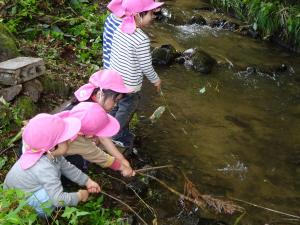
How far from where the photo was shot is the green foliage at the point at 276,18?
10070 mm

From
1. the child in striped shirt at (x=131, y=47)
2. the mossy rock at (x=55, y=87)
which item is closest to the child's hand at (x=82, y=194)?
the child in striped shirt at (x=131, y=47)

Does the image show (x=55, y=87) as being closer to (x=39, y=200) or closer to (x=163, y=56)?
(x=39, y=200)

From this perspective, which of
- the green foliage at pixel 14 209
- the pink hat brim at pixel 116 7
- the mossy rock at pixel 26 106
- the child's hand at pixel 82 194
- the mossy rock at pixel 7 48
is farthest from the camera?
the mossy rock at pixel 7 48

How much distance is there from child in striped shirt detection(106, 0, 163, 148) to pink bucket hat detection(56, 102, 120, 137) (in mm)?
1063

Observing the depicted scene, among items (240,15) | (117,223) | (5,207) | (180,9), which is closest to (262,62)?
(240,15)

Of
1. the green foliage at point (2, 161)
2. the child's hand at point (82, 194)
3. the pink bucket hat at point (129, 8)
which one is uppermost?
the pink bucket hat at point (129, 8)

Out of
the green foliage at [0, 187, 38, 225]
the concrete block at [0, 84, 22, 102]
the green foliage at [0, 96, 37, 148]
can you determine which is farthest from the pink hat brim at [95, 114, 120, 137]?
the concrete block at [0, 84, 22, 102]

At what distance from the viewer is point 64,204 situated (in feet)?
11.6

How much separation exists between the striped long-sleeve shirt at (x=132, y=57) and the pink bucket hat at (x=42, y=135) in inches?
59.8

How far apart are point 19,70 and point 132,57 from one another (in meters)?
1.44

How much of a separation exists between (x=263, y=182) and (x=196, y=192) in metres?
1.15

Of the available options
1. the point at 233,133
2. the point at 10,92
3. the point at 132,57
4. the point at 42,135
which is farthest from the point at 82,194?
the point at 233,133

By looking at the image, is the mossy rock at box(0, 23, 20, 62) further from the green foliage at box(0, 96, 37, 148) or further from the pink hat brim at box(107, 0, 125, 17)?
the pink hat brim at box(107, 0, 125, 17)

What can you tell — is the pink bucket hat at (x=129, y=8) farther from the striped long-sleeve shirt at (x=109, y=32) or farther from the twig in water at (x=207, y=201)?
the twig in water at (x=207, y=201)
